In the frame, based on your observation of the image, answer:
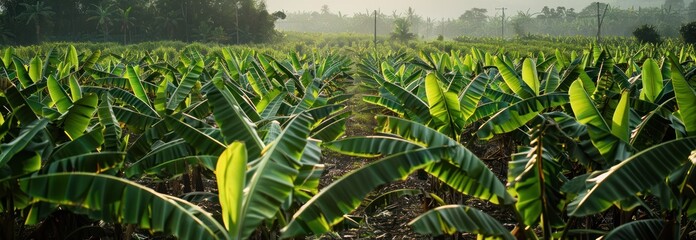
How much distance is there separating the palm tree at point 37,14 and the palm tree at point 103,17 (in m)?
3.58

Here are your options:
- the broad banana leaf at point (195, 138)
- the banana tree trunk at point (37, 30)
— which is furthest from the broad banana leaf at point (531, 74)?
the banana tree trunk at point (37, 30)

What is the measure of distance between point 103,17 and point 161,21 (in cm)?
539

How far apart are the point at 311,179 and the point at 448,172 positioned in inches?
27.6

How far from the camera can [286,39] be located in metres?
54.5

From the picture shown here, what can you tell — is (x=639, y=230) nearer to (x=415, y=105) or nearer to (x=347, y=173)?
(x=347, y=173)

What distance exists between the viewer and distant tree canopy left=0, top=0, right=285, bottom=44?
170 ft

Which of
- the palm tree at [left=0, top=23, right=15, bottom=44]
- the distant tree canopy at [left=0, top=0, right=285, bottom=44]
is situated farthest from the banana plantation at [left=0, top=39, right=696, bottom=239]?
the palm tree at [left=0, top=23, right=15, bottom=44]

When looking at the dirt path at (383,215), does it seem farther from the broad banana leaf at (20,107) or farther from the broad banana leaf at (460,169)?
the broad banana leaf at (20,107)

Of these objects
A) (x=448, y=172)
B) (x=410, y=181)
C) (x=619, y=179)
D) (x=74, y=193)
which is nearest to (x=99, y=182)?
(x=74, y=193)

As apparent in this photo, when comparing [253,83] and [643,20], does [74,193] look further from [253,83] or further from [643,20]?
[643,20]

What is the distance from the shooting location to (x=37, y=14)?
47.4 m

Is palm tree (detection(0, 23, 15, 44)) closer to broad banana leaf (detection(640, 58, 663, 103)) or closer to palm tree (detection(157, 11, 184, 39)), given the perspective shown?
palm tree (detection(157, 11, 184, 39))

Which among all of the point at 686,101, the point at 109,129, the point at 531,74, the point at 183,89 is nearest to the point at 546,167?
the point at 686,101

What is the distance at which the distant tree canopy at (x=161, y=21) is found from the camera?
51719 millimetres
